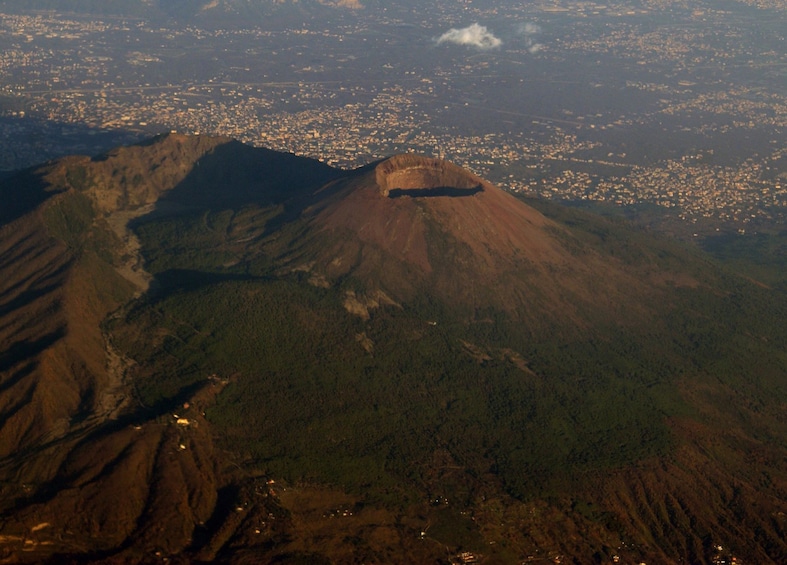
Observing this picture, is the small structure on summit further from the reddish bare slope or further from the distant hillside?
the reddish bare slope

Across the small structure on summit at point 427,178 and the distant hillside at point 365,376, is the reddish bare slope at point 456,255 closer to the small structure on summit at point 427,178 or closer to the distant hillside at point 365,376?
the distant hillside at point 365,376

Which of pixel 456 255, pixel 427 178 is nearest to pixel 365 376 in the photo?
pixel 456 255

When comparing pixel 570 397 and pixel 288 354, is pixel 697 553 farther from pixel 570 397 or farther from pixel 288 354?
pixel 288 354

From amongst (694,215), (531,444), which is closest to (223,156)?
(531,444)

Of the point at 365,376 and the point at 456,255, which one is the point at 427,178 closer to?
the point at 456,255

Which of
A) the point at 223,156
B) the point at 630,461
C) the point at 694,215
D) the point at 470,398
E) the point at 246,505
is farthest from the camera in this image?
the point at 694,215

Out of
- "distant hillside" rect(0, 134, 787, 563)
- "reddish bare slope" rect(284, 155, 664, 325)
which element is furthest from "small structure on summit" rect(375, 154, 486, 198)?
"reddish bare slope" rect(284, 155, 664, 325)

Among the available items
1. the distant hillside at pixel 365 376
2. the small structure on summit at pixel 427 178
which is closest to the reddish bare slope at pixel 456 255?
the distant hillside at pixel 365 376
